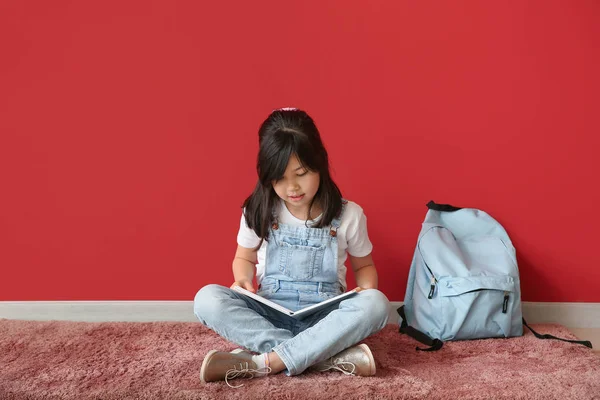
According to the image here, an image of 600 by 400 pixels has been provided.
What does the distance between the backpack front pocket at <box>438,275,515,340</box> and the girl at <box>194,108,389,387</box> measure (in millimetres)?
256

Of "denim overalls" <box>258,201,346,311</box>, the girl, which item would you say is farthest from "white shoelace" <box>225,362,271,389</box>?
"denim overalls" <box>258,201,346,311</box>

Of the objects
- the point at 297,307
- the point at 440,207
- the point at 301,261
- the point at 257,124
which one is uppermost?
the point at 257,124

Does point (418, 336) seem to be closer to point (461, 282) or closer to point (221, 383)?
point (461, 282)

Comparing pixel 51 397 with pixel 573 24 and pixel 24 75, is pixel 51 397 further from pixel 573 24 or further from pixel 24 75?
pixel 573 24

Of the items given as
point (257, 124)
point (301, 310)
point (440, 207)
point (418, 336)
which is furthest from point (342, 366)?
point (257, 124)

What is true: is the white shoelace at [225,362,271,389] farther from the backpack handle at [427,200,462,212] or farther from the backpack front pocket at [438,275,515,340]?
the backpack handle at [427,200,462,212]

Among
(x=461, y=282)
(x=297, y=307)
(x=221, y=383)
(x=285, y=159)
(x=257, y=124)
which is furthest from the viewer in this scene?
(x=257, y=124)

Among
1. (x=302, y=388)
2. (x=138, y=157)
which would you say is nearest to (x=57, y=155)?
(x=138, y=157)

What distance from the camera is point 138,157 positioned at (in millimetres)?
2281

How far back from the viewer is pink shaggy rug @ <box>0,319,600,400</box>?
64.7 inches

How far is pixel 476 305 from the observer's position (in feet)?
6.81

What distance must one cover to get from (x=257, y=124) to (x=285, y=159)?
1.57 ft

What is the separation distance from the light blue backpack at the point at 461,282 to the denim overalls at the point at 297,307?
312mm

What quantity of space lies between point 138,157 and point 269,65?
55cm
